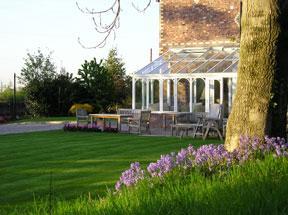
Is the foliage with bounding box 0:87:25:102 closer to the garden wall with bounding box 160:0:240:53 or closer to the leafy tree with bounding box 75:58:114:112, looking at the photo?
the leafy tree with bounding box 75:58:114:112

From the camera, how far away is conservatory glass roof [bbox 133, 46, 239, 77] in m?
26.2

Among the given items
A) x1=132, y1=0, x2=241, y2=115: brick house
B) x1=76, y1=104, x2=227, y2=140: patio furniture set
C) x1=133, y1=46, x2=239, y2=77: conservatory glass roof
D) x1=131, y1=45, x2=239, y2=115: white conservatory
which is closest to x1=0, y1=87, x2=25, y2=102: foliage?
x1=132, y1=0, x2=241, y2=115: brick house

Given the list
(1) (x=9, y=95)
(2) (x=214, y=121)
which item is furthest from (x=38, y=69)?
(2) (x=214, y=121)

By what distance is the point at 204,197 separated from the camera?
443cm

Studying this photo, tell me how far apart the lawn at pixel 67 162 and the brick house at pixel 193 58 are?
27.6 feet

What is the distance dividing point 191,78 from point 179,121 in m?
4.20

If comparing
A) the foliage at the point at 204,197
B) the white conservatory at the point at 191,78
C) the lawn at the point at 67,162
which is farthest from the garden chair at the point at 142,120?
the foliage at the point at 204,197

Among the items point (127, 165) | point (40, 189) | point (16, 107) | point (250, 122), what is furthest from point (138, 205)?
point (16, 107)

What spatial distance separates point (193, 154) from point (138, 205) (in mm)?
2112

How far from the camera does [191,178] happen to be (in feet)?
17.1

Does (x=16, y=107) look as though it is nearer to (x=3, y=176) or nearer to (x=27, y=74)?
(x=27, y=74)

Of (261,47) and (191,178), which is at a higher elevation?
(261,47)

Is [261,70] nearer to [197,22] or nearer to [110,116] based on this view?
[110,116]

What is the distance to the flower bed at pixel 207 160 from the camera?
5621mm
